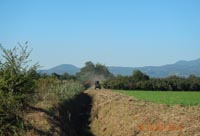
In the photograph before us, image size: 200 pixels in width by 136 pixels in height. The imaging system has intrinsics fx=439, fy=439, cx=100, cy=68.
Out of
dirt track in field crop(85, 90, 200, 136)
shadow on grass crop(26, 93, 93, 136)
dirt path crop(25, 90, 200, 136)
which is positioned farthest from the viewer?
dirt track in field crop(85, 90, 200, 136)

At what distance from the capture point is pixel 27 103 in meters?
17.1

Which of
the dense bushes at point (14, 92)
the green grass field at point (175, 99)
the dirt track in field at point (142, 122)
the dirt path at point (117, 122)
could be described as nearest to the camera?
the dense bushes at point (14, 92)

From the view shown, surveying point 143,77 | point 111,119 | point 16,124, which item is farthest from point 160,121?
point 143,77

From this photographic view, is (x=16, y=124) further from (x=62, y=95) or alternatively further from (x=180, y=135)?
(x=62, y=95)

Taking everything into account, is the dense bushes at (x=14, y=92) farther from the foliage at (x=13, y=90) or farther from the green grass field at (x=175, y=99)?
the green grass field at (x=175, y=99)

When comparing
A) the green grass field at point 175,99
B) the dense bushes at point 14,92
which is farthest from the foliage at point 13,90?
the green grass field at point 175,99

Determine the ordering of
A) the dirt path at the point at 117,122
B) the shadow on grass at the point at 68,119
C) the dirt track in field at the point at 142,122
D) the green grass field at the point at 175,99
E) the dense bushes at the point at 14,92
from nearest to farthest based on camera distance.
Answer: the dense bushes at the point at 14,92 < the dirt path at the point at 117,122 < the shadow on grass at the point at 68,119 < the dirt track in field at the point at 142,122 < the green grass field at the point at 175,99

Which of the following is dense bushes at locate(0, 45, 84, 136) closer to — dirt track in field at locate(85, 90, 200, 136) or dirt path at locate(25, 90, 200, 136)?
dirt path at locate(25, 90, 200, 136)

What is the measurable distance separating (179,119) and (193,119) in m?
0.61

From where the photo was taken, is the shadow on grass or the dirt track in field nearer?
the shadow on grass

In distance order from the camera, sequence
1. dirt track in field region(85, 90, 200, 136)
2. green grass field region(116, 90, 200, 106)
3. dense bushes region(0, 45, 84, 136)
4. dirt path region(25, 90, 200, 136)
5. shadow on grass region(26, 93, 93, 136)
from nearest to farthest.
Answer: dense bushes region(0, 45, 84, 136) → dirt path region(25, 90, 200, 136) → shadow on grass region(26, 93, 93, 136) → dirt track in field region(85, 90, 200, 136) → green grass field region(116, 90, 200, 106)

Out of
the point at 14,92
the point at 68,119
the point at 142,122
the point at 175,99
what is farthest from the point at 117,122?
the point at 175,99

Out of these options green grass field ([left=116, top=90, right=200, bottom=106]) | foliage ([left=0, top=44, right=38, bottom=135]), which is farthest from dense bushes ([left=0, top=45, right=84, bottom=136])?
green grass field ([left=116, top=90, right=200, bottom=106])

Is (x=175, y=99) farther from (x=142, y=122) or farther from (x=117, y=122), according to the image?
(x=142, y=122)
